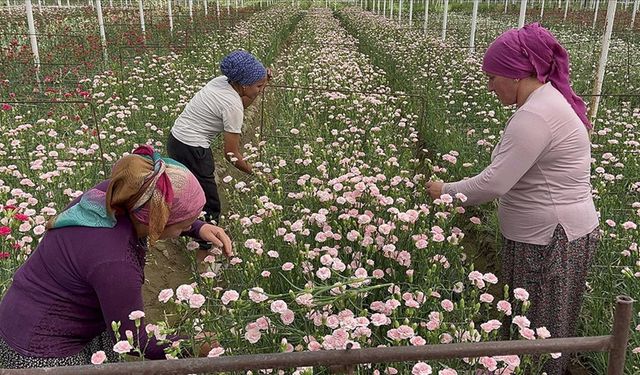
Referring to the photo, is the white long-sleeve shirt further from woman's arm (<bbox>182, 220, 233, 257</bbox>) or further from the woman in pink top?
the woman in pink top

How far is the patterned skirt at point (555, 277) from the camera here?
7.68ft

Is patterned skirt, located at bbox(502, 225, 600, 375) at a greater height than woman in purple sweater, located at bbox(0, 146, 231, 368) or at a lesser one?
lesser

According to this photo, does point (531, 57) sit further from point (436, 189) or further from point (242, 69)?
point (242, 69)

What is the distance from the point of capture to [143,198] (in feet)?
5.44

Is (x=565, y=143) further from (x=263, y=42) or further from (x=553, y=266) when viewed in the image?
(x=263, y=42)

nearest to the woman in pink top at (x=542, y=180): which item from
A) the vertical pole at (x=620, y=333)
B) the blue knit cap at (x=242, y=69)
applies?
the vertical pole at (x=620, y=333)

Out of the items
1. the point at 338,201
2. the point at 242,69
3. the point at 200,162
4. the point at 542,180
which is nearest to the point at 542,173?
the point at 542,180

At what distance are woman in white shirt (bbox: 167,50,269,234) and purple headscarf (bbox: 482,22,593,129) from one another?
169cm

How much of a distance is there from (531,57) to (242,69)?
6.08 feet

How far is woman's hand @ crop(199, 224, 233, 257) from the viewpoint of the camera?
7.51ft

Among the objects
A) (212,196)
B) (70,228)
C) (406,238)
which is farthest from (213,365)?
(212,196)

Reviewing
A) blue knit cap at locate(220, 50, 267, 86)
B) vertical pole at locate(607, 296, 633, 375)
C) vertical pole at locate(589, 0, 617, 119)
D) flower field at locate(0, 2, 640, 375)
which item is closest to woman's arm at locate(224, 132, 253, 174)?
flower field at locate(0, 2, 640, 375)

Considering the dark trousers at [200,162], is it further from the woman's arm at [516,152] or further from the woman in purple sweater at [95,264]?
the woman's arm at [516,152]

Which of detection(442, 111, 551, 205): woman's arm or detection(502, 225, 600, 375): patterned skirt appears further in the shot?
detection(502, 225, 600, 375): patterned skirt
